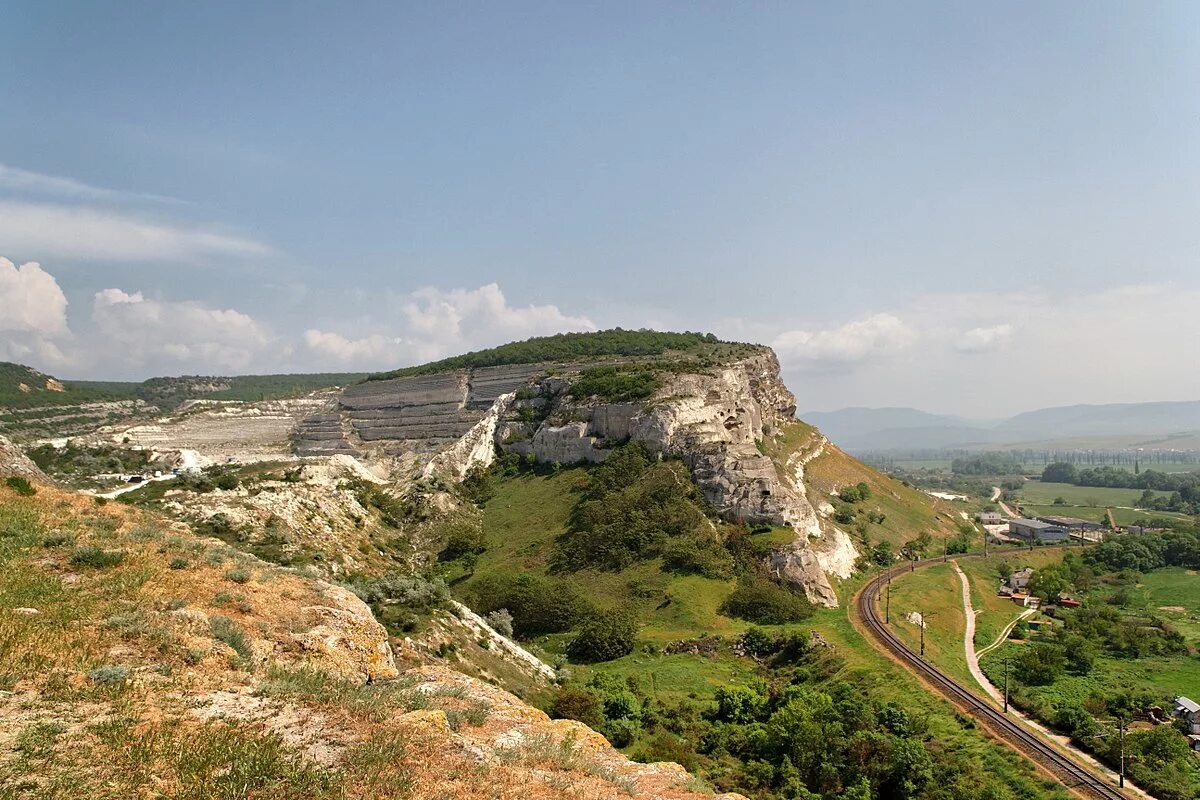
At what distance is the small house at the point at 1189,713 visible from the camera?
35312mm

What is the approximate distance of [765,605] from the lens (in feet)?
157

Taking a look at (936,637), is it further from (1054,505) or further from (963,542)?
(1054,505)

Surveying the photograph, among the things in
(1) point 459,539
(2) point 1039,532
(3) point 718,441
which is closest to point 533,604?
(1) point 459,539

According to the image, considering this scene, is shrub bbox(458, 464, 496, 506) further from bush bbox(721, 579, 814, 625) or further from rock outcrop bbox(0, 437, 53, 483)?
rock outcrop bbox(0, 437, 53, 483)

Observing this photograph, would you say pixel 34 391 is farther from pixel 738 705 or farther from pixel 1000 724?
pixel 1000 724

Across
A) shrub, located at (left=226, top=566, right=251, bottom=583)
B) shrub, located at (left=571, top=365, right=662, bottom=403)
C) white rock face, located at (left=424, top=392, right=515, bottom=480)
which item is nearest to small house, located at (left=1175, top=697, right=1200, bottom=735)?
shrub, located at (left=571, top=365, right=662, bottom=403)

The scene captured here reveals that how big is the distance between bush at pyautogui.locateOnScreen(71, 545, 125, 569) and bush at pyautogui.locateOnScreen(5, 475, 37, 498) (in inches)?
289

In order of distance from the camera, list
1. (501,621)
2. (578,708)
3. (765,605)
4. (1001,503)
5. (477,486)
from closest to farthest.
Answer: (578,708)
(501,621)
(765,605)
(477,486)
(1001,503)

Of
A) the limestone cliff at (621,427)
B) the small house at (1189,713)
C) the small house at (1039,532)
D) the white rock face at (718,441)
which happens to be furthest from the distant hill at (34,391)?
the small house at (1039,532)

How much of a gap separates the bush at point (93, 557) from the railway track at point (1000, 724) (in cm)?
3630

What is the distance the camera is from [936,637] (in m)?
48.7

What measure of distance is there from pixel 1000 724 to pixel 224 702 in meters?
37.4

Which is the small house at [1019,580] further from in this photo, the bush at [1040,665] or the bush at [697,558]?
the bush at [697,558]

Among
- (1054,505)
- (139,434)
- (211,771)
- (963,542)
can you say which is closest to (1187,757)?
(211,771)
